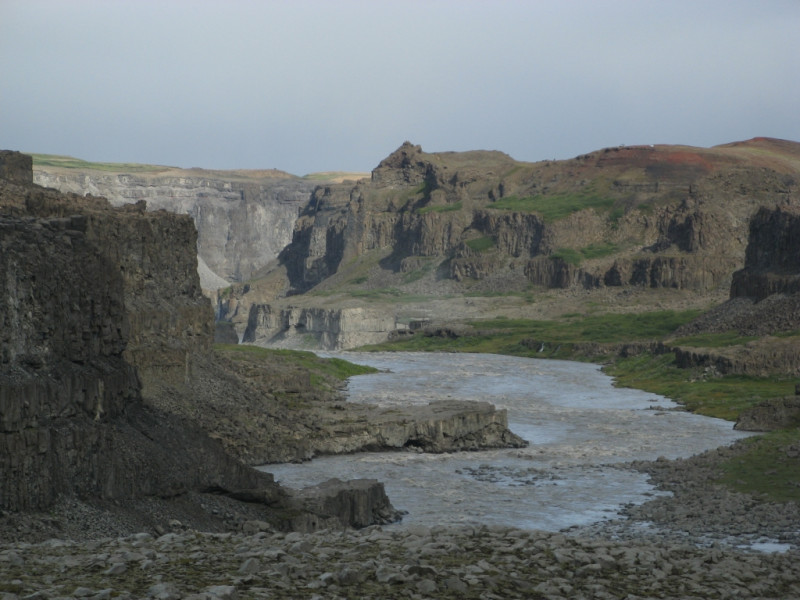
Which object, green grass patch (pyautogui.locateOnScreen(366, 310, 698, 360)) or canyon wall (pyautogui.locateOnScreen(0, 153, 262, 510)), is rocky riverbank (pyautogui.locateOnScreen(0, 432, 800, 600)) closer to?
canyon wall (pyautogui.locateOnScreen(0, 153, 262, 510))

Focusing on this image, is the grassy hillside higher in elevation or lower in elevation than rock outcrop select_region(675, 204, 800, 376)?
lower

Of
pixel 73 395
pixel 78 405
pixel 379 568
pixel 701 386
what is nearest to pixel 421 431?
pixel 78 405

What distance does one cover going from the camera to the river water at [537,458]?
57.8 meters

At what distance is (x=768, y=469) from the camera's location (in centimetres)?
6306

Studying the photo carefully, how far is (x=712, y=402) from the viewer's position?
10556 centimetres

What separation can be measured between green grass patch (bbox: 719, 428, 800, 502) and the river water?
4.55 meters

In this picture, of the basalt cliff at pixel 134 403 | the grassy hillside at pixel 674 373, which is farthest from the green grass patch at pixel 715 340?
the basalt cliff at pixel 134 403

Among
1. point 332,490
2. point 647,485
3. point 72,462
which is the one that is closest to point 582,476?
point 647,485

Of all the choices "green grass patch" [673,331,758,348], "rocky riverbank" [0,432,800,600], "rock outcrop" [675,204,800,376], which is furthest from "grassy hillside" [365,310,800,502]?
"rocky riverbank" [0,432,800,600]

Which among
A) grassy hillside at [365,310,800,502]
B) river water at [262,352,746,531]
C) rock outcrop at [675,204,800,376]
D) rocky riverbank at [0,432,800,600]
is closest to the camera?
rocky riverbank at [0,432,800,600]

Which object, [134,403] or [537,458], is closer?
[134,403]

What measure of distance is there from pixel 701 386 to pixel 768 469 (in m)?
54.8

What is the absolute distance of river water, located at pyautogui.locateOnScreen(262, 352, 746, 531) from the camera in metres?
57.8

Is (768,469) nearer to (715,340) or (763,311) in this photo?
(715,340)
